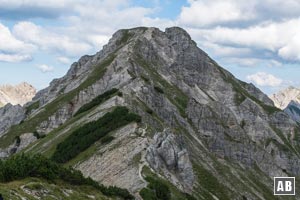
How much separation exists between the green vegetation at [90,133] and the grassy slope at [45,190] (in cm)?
3767

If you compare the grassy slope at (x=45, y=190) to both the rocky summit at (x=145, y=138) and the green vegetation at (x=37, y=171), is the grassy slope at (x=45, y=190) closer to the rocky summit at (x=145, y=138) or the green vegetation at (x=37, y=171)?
the green vegetation at (x=37, y=171)

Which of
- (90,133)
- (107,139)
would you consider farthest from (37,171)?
(90,133)

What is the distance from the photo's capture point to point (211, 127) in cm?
16350

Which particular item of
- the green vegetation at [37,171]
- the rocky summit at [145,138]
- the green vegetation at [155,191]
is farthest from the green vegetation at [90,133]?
the green vegetation at [37,171]

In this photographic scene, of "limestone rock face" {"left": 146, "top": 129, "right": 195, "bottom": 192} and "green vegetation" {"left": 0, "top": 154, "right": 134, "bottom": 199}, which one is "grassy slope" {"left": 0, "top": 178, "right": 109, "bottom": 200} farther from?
"limestone rock face" {"left": 146, "top": 129, "right": 195, "bottom": 192}

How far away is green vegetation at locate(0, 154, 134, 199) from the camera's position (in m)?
59.6

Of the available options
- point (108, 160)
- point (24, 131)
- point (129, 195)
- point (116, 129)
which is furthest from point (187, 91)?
point (129, 195)

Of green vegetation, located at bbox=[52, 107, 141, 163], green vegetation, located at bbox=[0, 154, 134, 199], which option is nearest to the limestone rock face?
green vegetation, located at bbox=[52, 107, 141, 163]

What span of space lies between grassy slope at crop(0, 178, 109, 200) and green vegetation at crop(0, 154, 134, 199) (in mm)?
1666

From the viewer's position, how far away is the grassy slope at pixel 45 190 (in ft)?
157

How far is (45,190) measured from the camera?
54.3 meters

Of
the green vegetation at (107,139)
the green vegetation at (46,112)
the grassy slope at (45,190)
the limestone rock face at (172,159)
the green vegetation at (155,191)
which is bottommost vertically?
the grassy slope at (45,190)

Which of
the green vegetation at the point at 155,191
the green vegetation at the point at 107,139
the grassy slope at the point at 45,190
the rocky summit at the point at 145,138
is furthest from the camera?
the green vegetation at the point at 107,139

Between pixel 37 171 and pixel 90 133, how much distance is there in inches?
1842
